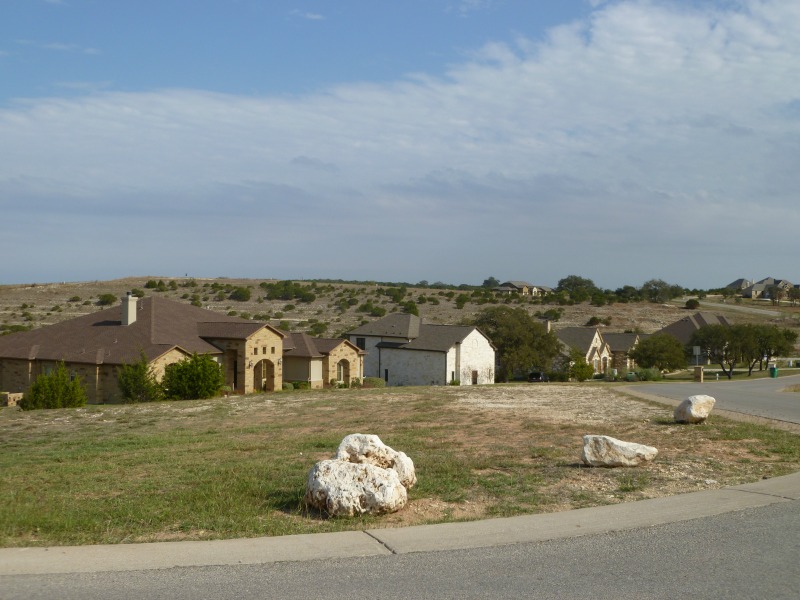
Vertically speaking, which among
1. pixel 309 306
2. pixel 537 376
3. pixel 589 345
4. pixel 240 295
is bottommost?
pixel 537 376

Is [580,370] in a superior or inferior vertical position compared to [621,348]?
inferior

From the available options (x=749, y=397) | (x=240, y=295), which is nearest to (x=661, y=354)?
→ (x=749, y=397)

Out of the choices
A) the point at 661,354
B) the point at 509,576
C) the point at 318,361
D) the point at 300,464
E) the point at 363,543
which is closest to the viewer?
the point at 509,576

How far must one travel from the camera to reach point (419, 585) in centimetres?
669

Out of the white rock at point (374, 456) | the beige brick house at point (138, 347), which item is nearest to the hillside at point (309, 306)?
the beige brick house at point (138, 347)

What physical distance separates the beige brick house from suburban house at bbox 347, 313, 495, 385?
15.2 meters

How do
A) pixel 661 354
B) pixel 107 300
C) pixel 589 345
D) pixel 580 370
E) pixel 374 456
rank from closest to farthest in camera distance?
pixel 374 456 < pixel 580 370 < pixel 661 354 < pixel 589 345 < pixel 107 300

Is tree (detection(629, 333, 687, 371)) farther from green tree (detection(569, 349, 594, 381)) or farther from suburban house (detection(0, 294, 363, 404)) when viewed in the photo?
suburban house (detection(0, 294, 363, 404))

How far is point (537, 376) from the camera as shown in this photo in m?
63.6

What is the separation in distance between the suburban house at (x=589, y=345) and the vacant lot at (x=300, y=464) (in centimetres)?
4368

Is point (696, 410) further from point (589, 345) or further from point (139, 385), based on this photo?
point (589, 345)

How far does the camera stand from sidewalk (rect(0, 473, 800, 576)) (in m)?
7.34

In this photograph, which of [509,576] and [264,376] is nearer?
[509,576]

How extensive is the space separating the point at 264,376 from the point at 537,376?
28.1 metres
